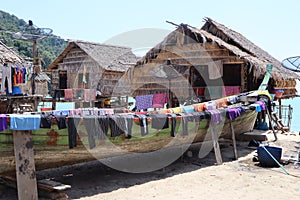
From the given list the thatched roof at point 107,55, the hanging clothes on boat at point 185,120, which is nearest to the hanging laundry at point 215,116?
the hanging clothes on boat at point 185,120

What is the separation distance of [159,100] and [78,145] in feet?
28.0

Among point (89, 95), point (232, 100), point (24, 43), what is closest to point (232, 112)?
point (232, 100)

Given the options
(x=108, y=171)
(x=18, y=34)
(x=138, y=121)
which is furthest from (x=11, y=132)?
(x=18, y=34)

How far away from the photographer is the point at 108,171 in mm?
7703

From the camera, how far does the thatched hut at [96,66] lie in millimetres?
18641

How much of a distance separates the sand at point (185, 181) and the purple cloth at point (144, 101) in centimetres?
565

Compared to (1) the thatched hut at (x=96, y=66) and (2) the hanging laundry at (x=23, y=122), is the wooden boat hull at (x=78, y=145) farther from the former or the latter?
(1) the thatched hut at (x=96, y=66)

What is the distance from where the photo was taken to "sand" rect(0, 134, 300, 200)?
232 inches

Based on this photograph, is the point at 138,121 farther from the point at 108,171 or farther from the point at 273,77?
the point at 273,77

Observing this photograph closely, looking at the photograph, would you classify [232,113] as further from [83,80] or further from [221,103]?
[83,80]

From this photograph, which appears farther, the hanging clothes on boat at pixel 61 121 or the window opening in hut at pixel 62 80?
the window opening in hut at pixel 62 80

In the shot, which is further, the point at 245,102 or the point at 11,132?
the point at 245,102

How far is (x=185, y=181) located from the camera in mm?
6797

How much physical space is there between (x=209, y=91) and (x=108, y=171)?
7568 mm
